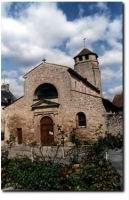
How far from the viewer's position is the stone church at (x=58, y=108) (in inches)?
171

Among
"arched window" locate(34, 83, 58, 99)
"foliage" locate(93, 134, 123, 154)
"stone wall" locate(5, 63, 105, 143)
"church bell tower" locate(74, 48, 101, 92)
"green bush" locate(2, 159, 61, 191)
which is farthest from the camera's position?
"arched window" locate(34, 83, 58, 99)

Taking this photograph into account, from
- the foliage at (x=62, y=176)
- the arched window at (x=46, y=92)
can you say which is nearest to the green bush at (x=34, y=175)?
the foliage at (x=62, y=176)

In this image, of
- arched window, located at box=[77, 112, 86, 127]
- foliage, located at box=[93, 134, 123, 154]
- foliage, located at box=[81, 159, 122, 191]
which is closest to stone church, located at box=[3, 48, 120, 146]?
arched window, located at box=[77, 112, 86, 127]

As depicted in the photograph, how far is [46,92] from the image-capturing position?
5.57 m

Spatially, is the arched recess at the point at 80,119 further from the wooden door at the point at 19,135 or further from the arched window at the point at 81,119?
the wooden door at the point at 19,135

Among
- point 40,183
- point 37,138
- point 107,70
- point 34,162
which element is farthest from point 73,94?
point 40,183

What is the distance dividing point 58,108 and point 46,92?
0.40 meters

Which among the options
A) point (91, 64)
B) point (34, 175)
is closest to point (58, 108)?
point (91, 64)

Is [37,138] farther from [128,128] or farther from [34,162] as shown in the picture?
[128,128]

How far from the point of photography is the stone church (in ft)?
14.2

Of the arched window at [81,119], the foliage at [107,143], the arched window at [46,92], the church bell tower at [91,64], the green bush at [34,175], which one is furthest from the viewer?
the arched window at [46,92]

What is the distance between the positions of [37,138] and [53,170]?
123 centimetres

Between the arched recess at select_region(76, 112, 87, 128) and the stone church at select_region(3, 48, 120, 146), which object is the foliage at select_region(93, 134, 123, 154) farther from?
the arched recess at select_region(76, 112, 87, 128)
